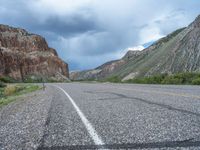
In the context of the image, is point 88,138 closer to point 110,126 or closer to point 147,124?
point 110,126

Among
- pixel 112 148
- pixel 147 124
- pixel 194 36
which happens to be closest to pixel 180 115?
pixel 147 124

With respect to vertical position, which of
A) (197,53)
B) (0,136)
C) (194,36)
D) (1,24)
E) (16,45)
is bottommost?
(0,136)

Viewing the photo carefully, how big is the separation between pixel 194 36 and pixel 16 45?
4025 inches

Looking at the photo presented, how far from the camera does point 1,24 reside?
511 ft

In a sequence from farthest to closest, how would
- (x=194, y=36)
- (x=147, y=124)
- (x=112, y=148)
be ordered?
(x=194, y=36) → (x=147, y=124) → (x=112, y=148)

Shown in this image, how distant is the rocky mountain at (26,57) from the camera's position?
13225cm

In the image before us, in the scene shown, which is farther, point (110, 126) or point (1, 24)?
point (1, 24)

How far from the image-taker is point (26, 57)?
143 m

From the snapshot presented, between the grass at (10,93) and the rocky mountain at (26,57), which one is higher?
the rocky mountain at (26,57)

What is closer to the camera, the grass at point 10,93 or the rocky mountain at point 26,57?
the grass at point 10,93

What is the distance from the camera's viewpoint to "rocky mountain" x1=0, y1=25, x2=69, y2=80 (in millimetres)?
132250

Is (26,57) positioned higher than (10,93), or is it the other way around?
(26,57)

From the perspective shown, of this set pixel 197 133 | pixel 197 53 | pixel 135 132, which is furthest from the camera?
pixel 197 53

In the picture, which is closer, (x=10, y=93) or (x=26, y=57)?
(x=10, y=93)
